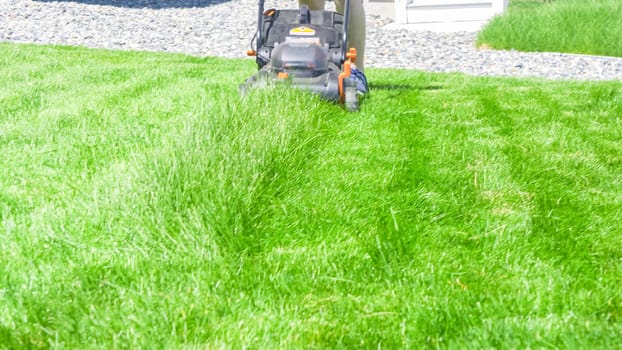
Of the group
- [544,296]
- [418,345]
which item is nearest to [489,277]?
[544,296]

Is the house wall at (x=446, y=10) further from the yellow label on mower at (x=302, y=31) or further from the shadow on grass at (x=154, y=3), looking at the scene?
the yellow label on mower at (x=302, y=31)

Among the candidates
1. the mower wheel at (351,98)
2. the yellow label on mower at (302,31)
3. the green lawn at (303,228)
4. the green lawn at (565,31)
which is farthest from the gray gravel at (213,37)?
the green lawn at (303,228)

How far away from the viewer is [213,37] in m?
10.3

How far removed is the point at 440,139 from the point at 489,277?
Result: 173cm

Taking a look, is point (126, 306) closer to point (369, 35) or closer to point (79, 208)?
point (79, 208)

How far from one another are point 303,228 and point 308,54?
2231 mm

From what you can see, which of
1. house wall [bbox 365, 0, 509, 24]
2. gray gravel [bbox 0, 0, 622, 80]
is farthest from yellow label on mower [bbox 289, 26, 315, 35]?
house wall [bbox 365, 0, 509, 24]

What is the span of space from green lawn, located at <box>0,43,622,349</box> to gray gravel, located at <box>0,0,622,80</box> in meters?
4.16

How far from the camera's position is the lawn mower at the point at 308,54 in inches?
176

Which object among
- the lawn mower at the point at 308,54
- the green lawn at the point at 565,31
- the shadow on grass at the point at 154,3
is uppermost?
the lawn mower at the point at 308,54

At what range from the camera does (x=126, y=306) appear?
1972 millimetres

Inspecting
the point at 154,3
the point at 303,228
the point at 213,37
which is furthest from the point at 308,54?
the point at 154,3

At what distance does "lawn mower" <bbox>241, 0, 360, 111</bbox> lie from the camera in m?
4.46

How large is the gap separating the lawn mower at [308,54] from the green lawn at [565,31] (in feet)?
16.9
